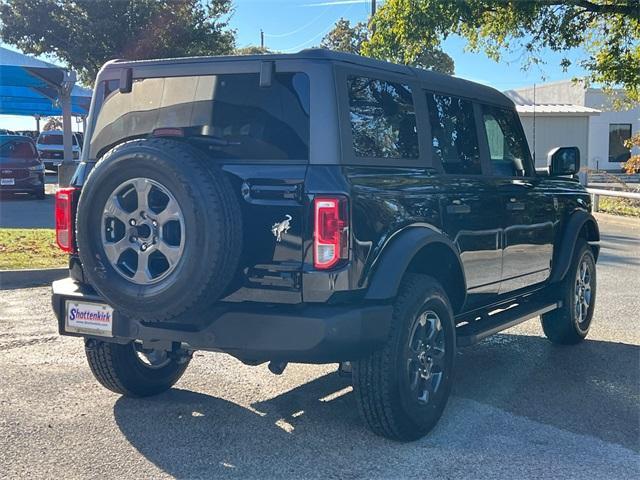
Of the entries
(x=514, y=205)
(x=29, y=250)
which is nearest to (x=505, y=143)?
(x=514, y=205)

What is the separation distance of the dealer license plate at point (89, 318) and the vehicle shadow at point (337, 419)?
64 cm

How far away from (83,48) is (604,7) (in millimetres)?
14506


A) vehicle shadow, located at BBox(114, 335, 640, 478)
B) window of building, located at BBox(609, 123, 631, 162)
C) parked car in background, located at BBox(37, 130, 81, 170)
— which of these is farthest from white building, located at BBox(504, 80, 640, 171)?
vehicle shadow, located at BBox(114, 335, 640, 478)

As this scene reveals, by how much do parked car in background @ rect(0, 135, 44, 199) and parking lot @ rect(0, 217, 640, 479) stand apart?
13222 millimetres

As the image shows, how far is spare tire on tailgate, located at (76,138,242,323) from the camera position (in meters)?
3.54

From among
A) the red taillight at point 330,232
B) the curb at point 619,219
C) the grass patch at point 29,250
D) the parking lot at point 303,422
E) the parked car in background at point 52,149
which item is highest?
the parked car in background at point 52,149

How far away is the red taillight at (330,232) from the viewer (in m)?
3.57

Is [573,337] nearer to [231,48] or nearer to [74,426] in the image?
[74,426]

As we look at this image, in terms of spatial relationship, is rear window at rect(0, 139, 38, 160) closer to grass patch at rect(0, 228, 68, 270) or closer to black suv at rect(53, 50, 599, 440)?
grass patch at rect(0, 228, 68, 270)

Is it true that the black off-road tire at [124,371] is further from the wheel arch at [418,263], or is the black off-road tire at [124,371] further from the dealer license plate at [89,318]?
the wheel arch at [418,263]

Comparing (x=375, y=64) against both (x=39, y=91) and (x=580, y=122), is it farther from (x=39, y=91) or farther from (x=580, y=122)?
(x=580, y=122)

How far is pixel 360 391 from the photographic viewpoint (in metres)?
3.92

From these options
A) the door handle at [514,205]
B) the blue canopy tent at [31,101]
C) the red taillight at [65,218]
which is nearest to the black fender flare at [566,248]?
the door handle at [514,205]

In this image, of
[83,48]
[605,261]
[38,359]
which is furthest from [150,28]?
[38,359]
